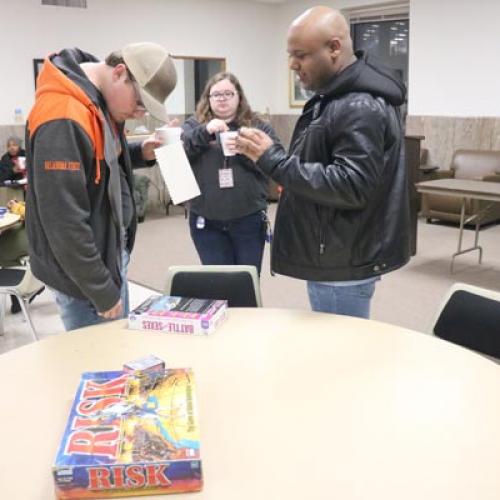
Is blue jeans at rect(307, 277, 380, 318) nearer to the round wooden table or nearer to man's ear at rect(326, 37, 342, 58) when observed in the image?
the round wooden table

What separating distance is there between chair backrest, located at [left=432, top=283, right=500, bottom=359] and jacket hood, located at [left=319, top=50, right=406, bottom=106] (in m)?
0.61

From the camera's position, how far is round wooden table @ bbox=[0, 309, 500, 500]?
1051 millimetres

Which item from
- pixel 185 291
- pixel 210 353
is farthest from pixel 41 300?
pixel 210 353

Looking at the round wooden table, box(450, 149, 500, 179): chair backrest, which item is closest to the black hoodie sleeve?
the round wooden table

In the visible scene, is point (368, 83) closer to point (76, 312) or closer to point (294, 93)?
point (76, 312)

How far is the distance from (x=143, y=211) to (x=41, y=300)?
10.3 feet

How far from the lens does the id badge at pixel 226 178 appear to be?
8.86 ft

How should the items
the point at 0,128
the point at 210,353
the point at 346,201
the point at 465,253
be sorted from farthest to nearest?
the point at 0,128 → the point at 465,253 → the point at 346,201 → the point at 210,353

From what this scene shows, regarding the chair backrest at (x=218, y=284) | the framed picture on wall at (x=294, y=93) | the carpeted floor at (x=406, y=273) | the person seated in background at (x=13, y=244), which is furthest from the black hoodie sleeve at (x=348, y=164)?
the framed picture on wall at (x=294, y=93)

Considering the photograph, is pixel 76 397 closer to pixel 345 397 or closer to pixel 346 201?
pixel 345 397

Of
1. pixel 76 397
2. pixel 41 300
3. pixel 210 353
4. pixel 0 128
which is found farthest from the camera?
pixel 0 128

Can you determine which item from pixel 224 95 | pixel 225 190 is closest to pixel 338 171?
pixel 225 190

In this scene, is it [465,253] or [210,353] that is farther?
[465,253]

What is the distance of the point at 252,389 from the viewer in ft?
4.48
